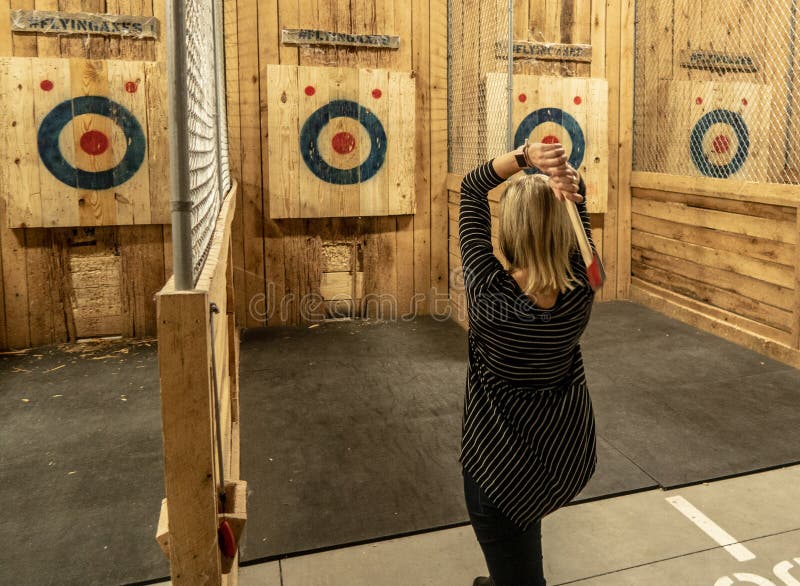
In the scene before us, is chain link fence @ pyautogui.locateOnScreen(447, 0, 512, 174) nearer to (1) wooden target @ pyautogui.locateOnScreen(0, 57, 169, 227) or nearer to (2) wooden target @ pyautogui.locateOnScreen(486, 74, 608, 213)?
(2) wooden target @ pyautogui.locateOnScreen(486, 74, 608, 213)

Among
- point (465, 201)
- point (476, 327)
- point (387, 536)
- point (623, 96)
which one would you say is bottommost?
point (387, 536)

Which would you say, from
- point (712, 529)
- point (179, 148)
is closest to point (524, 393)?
point (179, 148)

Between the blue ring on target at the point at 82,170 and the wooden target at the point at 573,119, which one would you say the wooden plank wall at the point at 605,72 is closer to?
the wooden target at the point at 573,119

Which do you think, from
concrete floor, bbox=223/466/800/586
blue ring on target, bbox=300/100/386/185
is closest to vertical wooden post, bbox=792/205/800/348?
concrete floor, bbox=223/466/800/586

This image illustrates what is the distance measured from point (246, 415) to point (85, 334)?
171 centimetres

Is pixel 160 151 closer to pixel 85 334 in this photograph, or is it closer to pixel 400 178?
pixel 85 334

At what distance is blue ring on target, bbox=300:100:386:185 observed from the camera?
14.2ft

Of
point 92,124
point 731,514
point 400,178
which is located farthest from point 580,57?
point 731,514

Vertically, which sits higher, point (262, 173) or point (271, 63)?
point (271, 63)

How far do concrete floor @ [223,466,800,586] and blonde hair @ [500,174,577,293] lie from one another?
94cm

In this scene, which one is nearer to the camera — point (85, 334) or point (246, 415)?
point (246, 415)

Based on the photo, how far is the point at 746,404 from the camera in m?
2.98

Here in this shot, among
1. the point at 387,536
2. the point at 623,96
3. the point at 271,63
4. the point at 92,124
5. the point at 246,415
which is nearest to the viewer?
the point at 387,536

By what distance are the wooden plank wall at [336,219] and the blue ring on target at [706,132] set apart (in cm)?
173
